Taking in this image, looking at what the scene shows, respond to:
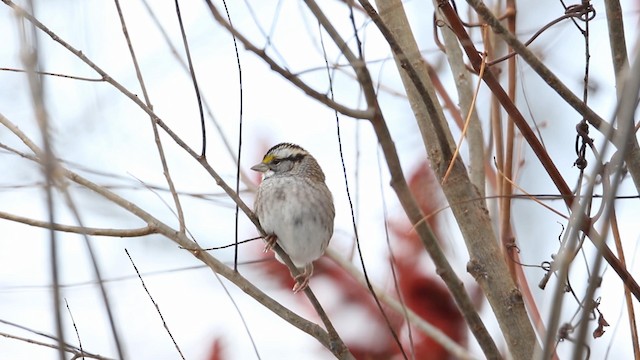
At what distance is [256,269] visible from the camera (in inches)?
213

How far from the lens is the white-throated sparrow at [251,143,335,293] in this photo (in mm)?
4383

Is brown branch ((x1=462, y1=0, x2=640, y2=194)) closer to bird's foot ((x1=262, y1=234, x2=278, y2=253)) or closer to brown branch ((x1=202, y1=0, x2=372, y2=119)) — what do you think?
brown branch ((x1=202, y1=0, x2=372, y2=119))

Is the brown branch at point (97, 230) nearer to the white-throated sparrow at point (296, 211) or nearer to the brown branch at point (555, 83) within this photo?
the white-throated sparrow at point (296, 211)

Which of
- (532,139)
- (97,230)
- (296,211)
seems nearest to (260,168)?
(296,211)

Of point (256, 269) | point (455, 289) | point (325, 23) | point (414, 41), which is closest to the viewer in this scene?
point (325, 23)

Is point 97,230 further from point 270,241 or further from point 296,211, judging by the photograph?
point 296,211

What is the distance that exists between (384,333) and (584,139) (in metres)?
2.53

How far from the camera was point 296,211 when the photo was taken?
4449 millimetres

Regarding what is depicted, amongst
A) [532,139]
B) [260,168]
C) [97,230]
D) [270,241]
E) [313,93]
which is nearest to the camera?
[313,93]

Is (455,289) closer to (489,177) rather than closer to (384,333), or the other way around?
(489,177)

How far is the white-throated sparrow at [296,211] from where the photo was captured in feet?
14.4

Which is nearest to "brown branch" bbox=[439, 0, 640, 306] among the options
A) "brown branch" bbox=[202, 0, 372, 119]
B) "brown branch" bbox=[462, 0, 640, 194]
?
"brown branch" bbox=[462, 0, 640, 194]

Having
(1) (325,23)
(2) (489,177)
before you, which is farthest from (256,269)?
(1) (325,23)

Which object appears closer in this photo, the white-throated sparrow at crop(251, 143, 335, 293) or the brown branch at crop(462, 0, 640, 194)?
the brown branch at crop(462, 0, 640, 194)
